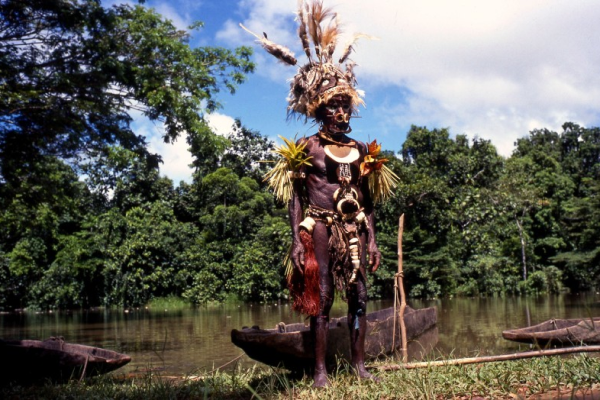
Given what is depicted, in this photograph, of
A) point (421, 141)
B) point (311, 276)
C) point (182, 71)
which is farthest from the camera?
point (421, 141)

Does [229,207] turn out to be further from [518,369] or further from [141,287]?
[518,369]

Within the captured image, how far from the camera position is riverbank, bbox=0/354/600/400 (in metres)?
3.02

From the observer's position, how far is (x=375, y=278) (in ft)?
85.4

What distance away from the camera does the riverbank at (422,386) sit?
119 inches

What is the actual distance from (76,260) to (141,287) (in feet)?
11.3

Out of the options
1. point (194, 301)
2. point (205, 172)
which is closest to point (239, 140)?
point (205, 172)

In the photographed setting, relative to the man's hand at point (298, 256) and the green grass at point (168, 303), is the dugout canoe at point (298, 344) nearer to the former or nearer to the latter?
the man's hand at point (298, 256)

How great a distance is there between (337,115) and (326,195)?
66 centimetres

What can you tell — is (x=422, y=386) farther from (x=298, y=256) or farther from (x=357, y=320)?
(x=298, y=256)

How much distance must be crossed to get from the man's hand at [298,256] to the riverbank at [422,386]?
30.9 inches

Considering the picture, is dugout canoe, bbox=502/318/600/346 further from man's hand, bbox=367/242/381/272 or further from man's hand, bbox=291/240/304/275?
man's hand, bbox=291/240/304/275

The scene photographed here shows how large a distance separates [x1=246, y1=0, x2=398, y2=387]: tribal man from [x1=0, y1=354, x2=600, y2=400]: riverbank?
29cm

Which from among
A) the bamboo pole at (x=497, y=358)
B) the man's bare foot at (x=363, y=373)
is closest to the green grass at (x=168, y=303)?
the man's bare foot at (x=363, y=373)

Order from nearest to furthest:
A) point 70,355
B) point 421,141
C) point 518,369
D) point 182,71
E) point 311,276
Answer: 1. point 518,369
2. point 311,276
3. point 70,355
4. point 182,71
5. point 421,141
